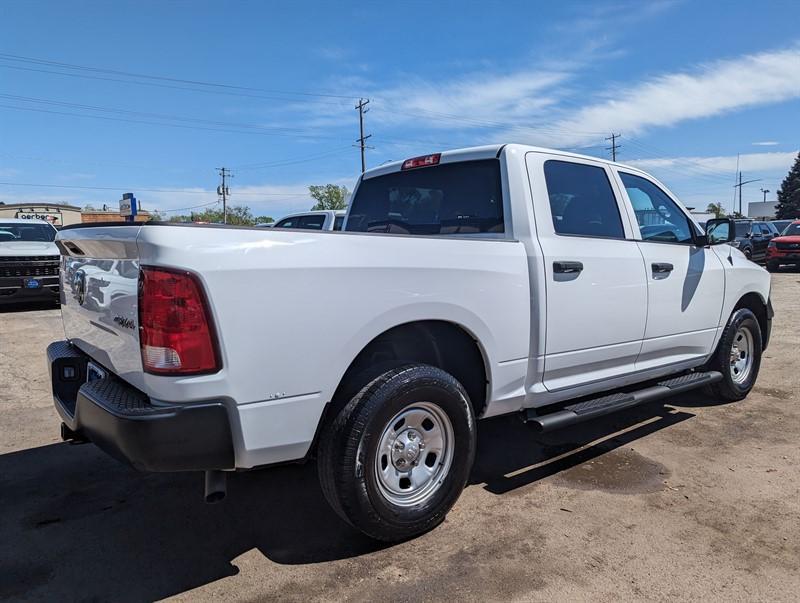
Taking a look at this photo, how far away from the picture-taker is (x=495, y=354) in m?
3.21

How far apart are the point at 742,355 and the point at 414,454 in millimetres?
3952

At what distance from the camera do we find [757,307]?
552 centimetres

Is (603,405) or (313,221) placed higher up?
(313,221)

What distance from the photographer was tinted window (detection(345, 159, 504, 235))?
145 inches

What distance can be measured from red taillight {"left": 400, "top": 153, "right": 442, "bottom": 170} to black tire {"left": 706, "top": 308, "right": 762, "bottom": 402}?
2.95 metres

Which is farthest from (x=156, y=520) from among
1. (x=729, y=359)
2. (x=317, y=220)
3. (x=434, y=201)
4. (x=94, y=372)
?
(x=317, y=220)

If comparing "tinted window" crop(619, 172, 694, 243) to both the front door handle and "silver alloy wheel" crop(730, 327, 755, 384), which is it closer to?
the front door handle

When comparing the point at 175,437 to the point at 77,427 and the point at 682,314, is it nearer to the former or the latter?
the point at 77,427

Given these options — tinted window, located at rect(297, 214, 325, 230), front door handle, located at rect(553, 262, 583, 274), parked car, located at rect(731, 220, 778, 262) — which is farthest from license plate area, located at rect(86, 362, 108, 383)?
parked car, located at rect(731, 220, 778, 262)

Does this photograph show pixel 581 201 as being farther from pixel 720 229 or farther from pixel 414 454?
pixel 414 454

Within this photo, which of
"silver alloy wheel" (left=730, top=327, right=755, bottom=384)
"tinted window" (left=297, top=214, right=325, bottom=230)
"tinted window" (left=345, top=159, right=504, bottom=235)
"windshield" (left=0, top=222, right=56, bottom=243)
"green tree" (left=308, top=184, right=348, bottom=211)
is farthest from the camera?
"green tree" (left=308, top=184, right=348, bottom=211)

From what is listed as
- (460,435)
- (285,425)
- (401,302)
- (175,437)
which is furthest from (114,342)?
(460,435)

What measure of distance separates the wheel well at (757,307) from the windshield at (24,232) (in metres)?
12.4

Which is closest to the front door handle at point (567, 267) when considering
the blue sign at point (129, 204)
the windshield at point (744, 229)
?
the blue sign at point (129, 204)
